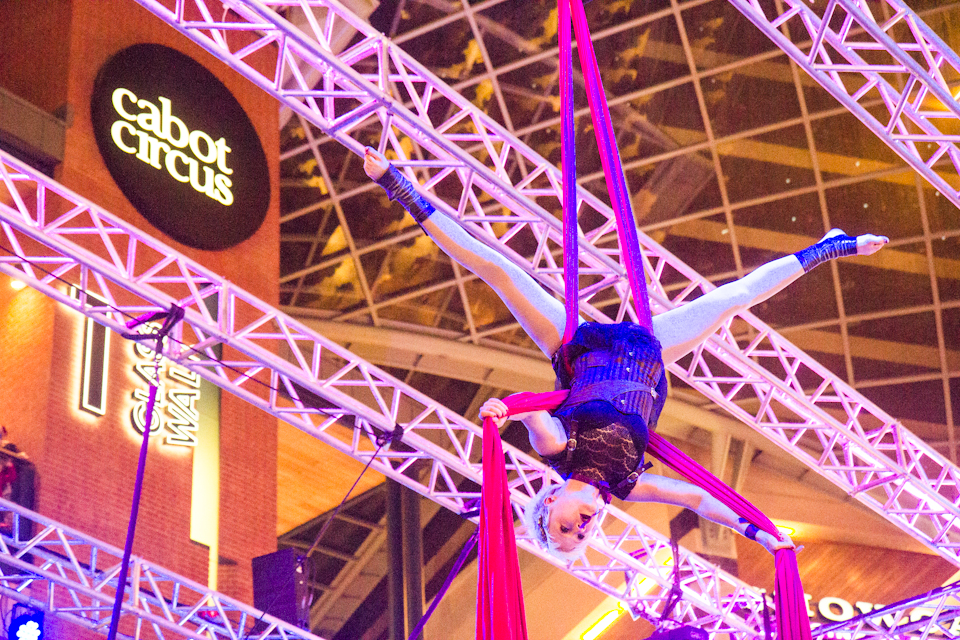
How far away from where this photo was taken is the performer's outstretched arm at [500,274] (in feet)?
12.1

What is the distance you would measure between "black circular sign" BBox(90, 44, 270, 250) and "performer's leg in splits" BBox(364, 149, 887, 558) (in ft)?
22.2

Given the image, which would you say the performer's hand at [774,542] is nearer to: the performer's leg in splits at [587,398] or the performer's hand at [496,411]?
the performer's leg in splits at [587,398]

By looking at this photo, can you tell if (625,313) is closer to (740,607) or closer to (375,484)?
(740,607)

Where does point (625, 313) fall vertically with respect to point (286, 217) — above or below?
below

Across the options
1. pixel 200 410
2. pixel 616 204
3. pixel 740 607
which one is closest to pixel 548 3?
pixel 200 410

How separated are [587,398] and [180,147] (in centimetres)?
775

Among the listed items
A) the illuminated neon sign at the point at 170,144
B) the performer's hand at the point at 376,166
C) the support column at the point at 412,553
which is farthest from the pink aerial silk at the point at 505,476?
the support column at the point at 412,553

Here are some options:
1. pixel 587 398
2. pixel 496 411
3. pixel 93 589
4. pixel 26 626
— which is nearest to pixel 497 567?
pixel 496 411

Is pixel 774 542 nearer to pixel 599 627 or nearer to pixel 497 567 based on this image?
pixel 497 567

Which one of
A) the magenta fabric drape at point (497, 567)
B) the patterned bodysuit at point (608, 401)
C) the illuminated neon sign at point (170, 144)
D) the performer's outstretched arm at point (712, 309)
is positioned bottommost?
the magenta fabric drape at point (497, 567)

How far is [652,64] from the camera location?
1391 cm

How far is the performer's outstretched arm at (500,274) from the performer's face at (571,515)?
0.46 m

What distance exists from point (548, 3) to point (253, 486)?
21.2 ft

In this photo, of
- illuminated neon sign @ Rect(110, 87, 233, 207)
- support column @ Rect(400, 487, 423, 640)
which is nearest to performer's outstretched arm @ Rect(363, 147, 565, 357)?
illuminated neon sign @ Rect(110, 87, 233, 207)
